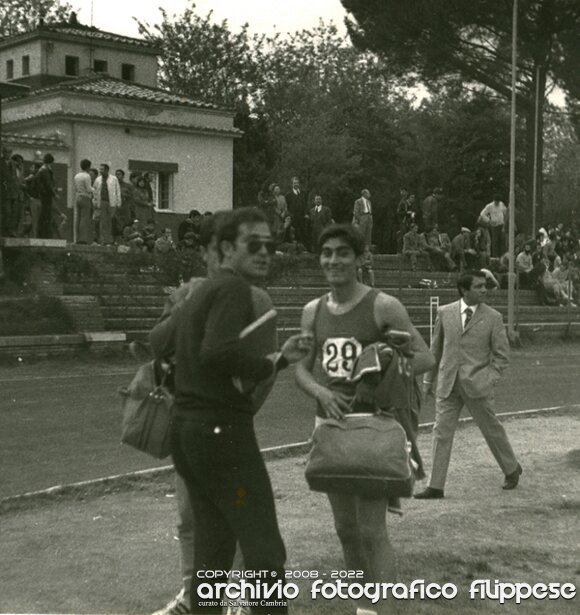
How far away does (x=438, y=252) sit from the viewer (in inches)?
1423

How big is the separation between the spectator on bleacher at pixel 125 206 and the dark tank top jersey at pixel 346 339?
2514 cm

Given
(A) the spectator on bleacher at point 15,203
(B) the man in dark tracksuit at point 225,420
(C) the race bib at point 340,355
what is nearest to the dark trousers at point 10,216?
(A) the spectator on bleacher at point 15,203

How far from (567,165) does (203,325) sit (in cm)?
10103

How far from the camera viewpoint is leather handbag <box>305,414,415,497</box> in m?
5.57

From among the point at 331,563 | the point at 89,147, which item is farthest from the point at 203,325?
the point at 89,147

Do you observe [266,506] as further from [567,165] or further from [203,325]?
[567,165]

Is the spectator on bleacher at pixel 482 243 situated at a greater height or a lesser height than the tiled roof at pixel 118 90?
lesser

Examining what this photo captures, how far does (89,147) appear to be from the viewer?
3988cm

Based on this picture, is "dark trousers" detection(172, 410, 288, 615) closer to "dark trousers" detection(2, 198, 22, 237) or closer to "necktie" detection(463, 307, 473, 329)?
"necktie" detection(463, 307, 473, 329)

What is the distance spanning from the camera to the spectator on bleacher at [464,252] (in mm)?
36031

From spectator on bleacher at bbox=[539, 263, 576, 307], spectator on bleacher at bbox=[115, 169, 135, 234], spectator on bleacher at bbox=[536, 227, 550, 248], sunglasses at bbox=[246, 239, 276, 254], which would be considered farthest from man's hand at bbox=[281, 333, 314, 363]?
spectator on bleacher at bbox=[536, 227, 550, 248]

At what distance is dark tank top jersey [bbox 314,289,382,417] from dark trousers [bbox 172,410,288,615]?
2.77 ft

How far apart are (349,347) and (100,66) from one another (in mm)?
44629

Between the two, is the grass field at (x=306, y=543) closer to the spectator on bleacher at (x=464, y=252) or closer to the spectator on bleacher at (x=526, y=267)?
the spectator on bleacher at (x=526, y=267)
